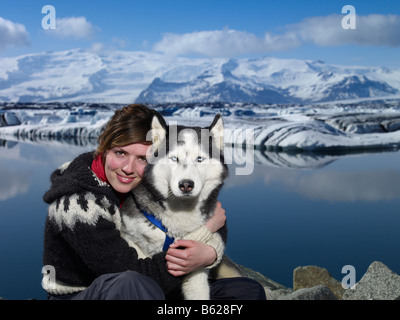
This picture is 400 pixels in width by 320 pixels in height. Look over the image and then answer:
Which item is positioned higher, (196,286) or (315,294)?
(196,286)

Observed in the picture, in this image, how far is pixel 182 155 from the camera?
2.31 meters

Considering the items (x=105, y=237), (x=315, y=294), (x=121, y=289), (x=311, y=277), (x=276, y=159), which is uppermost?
(x=276, y=159)

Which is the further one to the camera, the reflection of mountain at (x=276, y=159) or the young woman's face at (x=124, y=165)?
the reflection of mountain at (x=276, y=159)

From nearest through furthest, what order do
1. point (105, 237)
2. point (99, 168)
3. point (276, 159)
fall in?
point (105, 237) < point (99, 168) < point (276, 159)

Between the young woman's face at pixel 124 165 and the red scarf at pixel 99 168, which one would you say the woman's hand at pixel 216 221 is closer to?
the young woman's face at pixel 124 165

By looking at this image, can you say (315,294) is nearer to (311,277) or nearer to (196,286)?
(311,277)

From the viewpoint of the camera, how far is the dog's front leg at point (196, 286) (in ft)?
7.79

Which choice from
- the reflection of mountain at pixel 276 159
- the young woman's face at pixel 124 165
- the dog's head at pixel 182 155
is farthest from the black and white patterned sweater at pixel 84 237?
the reflection of mountain at pixel 276 159

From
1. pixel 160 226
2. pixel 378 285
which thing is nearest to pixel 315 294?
pixel 378 285

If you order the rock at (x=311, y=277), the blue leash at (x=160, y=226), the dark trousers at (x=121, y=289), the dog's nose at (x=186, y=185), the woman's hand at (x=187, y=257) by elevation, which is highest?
the dog's nose at (x=186, y=185)

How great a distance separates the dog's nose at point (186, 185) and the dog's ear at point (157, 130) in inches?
14.7

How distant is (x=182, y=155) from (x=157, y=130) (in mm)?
211

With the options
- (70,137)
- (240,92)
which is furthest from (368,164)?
(240,92)
